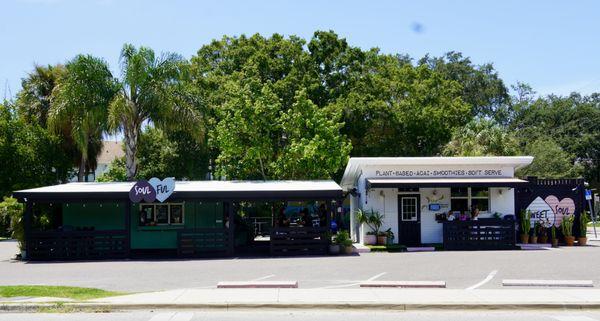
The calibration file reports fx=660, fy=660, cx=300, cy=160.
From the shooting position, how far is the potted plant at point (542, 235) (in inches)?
1040

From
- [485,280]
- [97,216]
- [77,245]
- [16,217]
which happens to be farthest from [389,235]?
[16,217]

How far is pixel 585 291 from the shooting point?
514 inches

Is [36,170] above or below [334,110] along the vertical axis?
below

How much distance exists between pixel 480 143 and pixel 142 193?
77.4 feet

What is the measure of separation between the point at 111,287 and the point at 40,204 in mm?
11911

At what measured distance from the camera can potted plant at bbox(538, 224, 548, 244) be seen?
26422 millimetres

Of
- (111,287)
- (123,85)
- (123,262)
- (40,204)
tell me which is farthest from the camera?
(123,85)

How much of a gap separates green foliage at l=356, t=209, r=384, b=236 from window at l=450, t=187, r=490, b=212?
119 inches

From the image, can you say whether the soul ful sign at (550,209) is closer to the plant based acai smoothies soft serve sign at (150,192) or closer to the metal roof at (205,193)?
the metal roof at (205,193)

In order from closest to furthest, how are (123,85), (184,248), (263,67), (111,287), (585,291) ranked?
(585,291), (111,287), (184,248), (123,85), (263,67)

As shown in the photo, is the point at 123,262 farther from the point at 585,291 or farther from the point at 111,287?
the point at 585,291

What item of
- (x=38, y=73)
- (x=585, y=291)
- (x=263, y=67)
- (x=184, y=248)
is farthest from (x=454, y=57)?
(x=585, y=291)

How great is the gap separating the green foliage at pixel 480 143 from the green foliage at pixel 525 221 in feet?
40.6

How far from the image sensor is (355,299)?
471 inches
